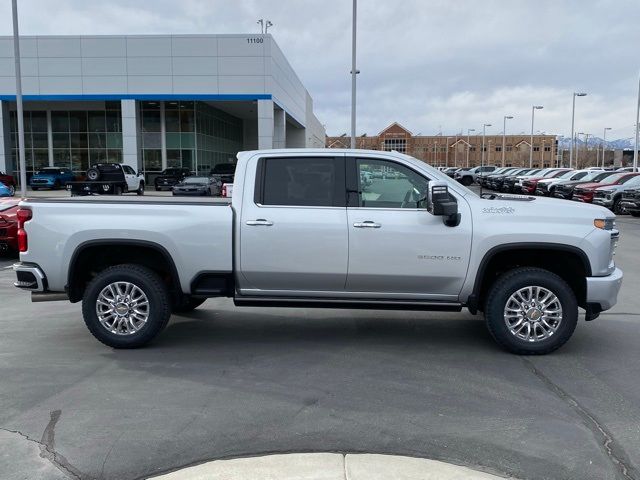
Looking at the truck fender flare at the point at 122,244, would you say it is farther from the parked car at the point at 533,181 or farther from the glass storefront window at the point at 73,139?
the glass storefront window at the point at 73,139

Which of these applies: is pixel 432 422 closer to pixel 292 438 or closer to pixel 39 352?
pixel 292 438

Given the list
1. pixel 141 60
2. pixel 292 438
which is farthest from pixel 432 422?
pixel 141 60

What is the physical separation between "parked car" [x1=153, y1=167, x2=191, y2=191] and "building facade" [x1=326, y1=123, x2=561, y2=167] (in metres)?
97.6

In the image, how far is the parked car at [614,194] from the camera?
23.4m

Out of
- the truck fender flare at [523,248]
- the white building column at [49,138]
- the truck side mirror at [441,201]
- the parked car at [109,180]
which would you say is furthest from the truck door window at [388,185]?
the white building column at [49,138]

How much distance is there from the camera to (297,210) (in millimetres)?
6074

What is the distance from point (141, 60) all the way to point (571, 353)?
3903 centimetres

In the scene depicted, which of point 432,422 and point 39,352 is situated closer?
point 432,422

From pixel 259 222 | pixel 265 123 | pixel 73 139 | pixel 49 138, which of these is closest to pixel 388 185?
pixel 259 222

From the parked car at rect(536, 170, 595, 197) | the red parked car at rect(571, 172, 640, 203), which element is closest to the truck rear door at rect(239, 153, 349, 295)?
the red parked car at rect(571, 172, 640, 203)

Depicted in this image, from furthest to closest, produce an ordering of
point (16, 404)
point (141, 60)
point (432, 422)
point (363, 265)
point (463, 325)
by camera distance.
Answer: point (141, 60), point (463, 325), point (363, 265), point (16, 404), point (432, 422)

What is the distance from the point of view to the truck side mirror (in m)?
5.64

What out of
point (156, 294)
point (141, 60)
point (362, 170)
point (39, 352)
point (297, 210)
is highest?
point (141, 60)

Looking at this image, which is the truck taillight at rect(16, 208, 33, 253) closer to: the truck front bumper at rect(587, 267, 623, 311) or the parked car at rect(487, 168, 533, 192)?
the truck front bumper at rect(587, 267, 623, 311)
